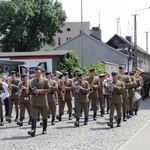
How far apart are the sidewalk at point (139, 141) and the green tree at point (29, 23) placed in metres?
46.8

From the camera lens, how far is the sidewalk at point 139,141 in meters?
9.35

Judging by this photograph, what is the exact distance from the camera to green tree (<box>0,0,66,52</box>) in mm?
57625

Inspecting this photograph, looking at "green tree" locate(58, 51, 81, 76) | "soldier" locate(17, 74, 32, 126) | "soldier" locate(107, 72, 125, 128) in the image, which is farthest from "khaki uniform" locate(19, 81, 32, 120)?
"green tree" locate(58, 51, 81, 76)

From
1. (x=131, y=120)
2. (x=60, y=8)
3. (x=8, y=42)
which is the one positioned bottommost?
(x=131, y=120)

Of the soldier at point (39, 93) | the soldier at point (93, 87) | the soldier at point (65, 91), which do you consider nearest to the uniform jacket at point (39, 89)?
the soldier at point (39, 93)

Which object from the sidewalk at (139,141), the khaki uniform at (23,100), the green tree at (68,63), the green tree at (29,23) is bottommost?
the sidewalk at (139,141)

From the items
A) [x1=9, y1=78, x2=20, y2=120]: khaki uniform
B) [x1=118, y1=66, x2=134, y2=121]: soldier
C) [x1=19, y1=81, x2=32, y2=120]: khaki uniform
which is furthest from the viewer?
[x1=9, y1=78, x2=20, y2=120]: khaki uniform

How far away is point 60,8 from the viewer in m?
62.2

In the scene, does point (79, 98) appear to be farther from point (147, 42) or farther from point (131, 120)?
point (147, 42)

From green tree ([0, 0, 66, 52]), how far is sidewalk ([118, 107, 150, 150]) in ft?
153

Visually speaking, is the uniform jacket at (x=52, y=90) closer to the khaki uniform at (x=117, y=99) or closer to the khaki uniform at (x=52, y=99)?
the khaki uniform at (x=52, y=99)

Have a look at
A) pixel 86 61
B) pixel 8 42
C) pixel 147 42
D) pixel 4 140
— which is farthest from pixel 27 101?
pixel 147 42

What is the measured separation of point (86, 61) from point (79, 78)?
39984 millimetres

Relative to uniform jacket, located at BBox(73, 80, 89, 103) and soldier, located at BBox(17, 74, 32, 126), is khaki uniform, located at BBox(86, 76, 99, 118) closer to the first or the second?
uniform jacket, located at BBox(73, 80, 89, 103)
